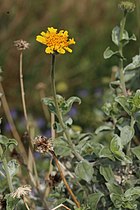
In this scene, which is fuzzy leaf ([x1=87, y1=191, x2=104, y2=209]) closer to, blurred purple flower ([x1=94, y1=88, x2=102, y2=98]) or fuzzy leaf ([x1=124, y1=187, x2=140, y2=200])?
fuzzy leaf ([x1=124, y1=187, x2=140, y2=200])

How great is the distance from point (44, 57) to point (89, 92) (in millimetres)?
430

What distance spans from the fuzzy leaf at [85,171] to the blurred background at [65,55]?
1.45 m

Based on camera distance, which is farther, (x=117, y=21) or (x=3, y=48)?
(x=117, y=21)

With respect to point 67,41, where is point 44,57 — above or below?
above

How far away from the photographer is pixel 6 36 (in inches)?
129

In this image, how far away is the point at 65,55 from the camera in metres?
3.35

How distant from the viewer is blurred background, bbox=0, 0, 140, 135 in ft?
9.93

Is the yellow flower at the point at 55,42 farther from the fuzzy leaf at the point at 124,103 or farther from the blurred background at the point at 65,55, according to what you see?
the blurred background at the point at 65,55

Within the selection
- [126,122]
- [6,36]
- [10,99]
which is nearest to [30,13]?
[6,36]

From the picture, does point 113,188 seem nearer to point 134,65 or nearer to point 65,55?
point 134,65

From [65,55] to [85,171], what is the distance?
2.16m

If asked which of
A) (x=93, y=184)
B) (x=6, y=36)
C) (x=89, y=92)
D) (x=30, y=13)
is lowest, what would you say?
(x=93, y=184)

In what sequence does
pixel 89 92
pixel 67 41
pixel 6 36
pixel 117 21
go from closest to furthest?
pixel 67 41, pixel 89 92, pixel 6 36, pixel 117 21

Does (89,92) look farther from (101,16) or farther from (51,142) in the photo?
(51,142)
